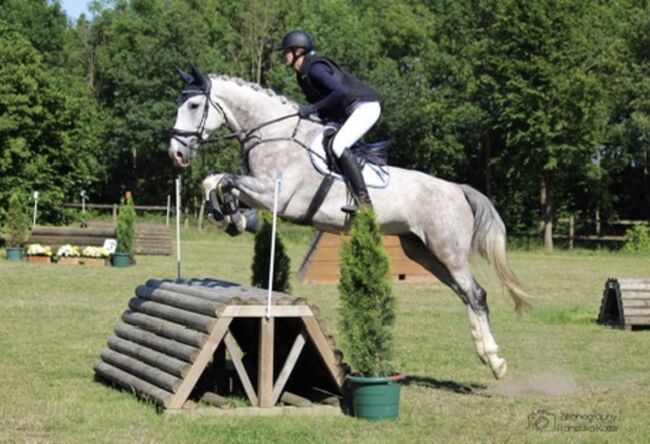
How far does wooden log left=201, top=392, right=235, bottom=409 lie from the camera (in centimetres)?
708

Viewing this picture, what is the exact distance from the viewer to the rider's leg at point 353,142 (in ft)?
26.0

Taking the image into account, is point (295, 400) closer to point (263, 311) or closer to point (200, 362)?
point (263, 311)

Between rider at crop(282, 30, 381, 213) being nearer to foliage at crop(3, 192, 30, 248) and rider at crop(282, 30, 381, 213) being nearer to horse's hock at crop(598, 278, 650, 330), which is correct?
horse's hock at crop(598, 278, 650, 330)

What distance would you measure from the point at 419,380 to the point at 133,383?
2.70 metres

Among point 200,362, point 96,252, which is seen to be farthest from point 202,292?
point 96,252

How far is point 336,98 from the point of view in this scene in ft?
26.1

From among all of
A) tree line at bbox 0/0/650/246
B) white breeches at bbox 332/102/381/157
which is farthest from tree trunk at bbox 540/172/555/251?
white breeches at bbox 332/102/381/157

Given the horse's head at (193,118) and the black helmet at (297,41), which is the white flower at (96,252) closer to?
the horse's head at (193,118)


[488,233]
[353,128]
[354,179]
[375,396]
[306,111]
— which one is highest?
[306,111]

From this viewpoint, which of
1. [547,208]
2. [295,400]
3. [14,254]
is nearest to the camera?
[295,400]

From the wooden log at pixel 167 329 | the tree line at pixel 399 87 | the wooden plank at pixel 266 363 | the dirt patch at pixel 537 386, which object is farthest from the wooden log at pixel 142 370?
the tree line at pixel 399 87

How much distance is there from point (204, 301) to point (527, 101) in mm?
34881

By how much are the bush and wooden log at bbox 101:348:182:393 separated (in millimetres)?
30596

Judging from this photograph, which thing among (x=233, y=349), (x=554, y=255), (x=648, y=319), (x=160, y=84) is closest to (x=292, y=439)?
(x=233, y=349)
